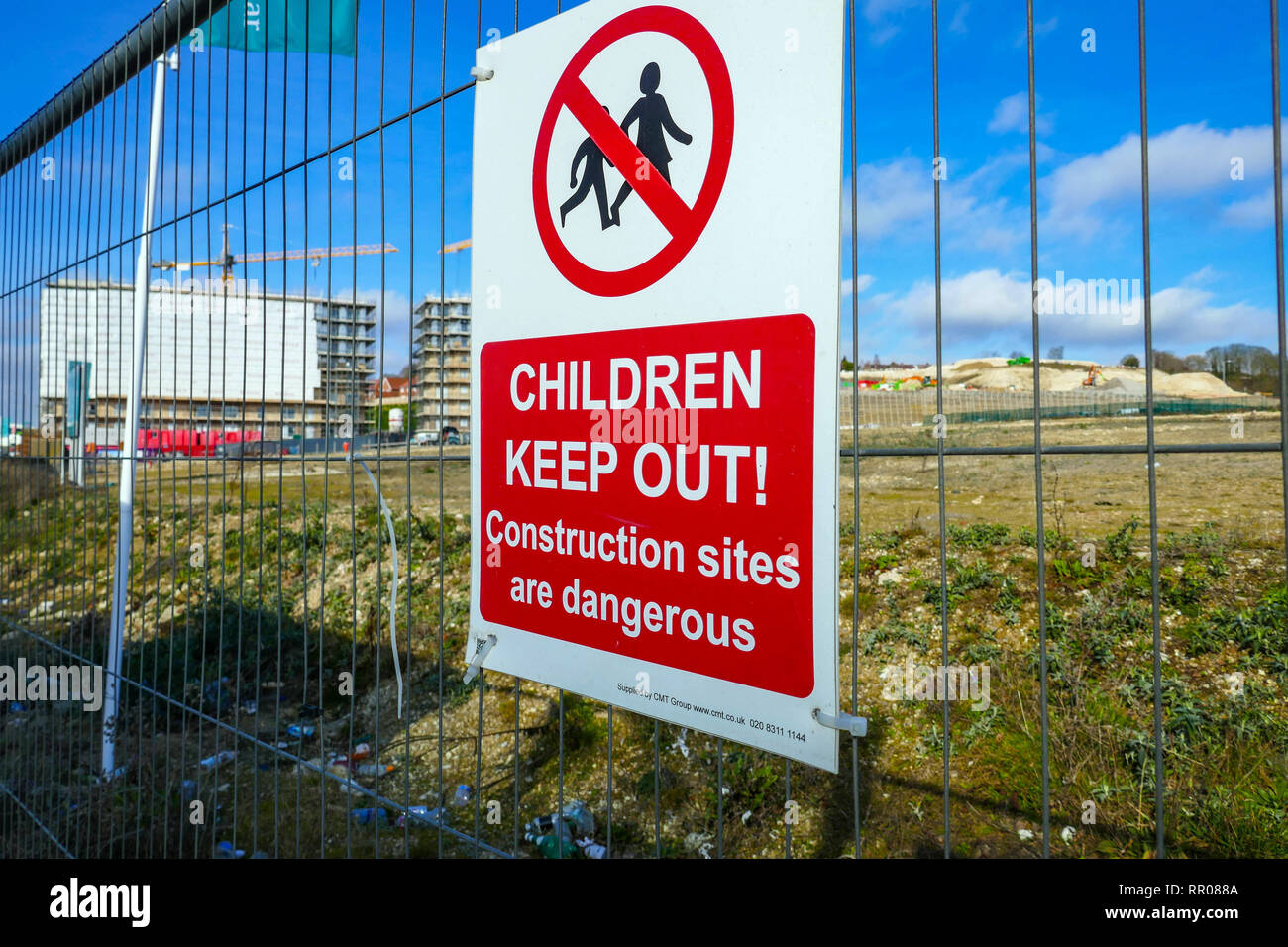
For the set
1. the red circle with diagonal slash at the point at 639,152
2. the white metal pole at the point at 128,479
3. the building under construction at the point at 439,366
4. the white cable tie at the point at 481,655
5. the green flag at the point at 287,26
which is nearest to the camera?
the red circle with diagonal slash at the point at 639,152

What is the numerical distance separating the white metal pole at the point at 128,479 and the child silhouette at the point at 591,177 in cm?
308

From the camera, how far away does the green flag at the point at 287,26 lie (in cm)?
266

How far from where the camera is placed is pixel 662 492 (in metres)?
1.62

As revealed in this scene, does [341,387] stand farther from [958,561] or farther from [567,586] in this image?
[958,561]

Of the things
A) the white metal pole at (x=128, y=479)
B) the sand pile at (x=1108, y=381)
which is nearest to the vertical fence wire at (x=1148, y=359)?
the sand pile at (x=1108, y=381)

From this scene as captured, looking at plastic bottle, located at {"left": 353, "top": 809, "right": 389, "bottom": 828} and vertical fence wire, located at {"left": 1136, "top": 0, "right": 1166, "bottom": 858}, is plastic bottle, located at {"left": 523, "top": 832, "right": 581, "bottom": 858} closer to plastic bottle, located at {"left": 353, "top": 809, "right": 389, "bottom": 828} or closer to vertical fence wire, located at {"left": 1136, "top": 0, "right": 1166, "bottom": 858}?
plastic bottle, located at {"left": 353, "top": 809, "right": 389, "bottom": 828}

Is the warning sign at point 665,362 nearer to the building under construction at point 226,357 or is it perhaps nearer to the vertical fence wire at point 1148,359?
the vertical fence wire at point 1148,359

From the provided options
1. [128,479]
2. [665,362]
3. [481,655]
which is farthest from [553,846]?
[665,362]

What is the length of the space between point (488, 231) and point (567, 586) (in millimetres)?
914

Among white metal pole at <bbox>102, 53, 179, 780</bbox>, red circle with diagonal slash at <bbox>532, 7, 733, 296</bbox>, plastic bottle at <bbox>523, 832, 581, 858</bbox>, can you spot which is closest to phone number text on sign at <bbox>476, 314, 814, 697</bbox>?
red circle with diagonal slash at <bbox>532, 7, 733, 296</bbox>

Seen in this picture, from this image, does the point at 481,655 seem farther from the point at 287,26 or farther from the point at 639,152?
the point at 287,26

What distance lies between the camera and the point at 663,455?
1614 mm

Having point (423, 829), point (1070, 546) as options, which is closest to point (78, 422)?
point (423, 829)
